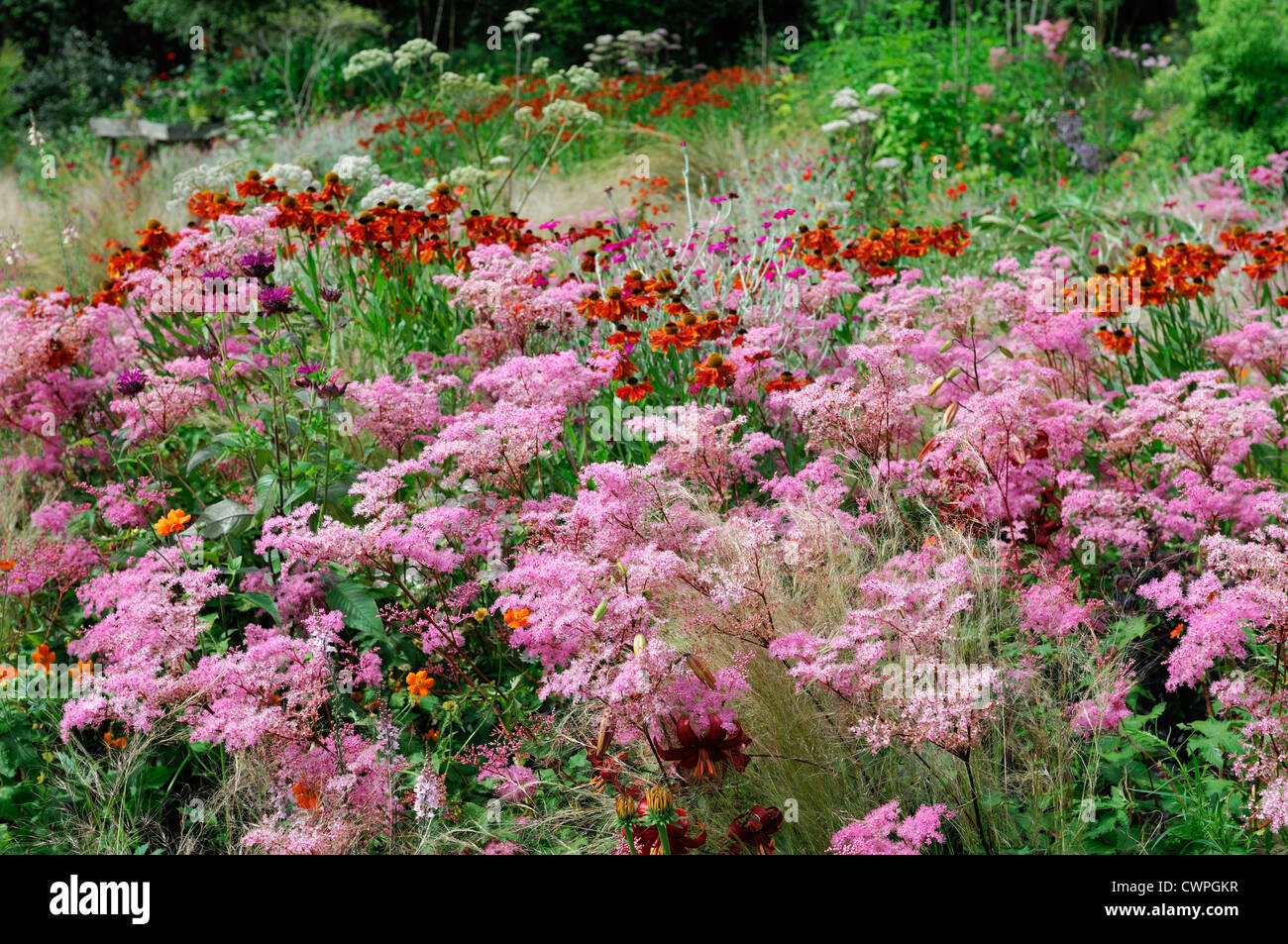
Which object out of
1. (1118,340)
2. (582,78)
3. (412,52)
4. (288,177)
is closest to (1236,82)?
(582,78)

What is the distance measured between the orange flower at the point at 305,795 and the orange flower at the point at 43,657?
0.92 meters

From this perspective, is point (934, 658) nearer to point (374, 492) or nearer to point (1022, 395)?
point (1022, 395)

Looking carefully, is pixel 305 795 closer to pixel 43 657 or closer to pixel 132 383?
pixel 43 657

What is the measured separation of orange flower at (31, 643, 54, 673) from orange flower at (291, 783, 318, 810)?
0.92 m

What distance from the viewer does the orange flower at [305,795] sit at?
89.7 inches

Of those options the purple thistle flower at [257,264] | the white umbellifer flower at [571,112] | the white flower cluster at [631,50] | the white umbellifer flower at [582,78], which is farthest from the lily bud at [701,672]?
the white flower cluster at [631,50]

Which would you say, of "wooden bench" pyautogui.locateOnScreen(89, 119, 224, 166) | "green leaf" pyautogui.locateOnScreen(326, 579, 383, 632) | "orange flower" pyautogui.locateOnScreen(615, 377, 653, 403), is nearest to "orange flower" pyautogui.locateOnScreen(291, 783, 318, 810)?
"green leaf" pyautogui.locateOnScreen(326, 579, 383, 632)

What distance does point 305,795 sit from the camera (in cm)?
229

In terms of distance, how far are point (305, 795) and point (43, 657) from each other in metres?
0.98

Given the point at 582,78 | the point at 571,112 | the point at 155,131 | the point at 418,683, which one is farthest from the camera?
the point at 155,131

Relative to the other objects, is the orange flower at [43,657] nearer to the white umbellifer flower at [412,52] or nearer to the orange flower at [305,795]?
the orange flower at [305,795]

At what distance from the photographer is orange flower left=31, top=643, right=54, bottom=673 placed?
277 centimetres

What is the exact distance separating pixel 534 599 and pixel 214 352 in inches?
61.3

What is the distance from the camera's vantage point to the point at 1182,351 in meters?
3.68
